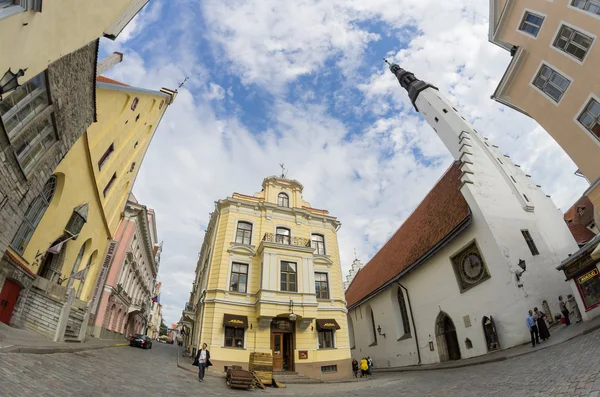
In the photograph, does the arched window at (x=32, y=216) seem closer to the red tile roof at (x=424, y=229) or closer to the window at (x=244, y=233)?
the window at (x=244, y=233)

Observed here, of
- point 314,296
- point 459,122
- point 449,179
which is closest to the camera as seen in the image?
point 314,296

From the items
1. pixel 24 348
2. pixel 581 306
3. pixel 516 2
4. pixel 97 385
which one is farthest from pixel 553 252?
pixel 24 348

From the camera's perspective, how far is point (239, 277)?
19.2m

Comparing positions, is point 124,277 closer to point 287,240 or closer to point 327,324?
point 287,240

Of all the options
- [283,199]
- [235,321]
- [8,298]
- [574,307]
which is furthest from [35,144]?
[574,307]

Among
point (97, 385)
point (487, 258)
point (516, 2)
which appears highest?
point (516, 2)

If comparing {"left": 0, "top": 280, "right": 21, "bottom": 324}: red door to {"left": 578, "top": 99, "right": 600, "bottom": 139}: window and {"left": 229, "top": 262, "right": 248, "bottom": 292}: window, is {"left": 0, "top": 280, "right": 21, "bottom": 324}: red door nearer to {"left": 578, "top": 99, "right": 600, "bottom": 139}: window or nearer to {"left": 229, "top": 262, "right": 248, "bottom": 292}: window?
{"left": 229, "top": 262, "right": 248, "bottom": 292}: window

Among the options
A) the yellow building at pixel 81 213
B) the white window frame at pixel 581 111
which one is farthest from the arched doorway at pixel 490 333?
the yellow building at pixel 81 213

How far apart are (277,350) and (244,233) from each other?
7.92 metres

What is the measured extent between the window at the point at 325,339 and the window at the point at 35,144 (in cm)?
1682

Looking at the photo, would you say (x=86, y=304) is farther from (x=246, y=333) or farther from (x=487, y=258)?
(x=487, y=258)

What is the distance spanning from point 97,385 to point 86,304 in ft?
41.7

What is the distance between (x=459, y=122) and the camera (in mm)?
24734

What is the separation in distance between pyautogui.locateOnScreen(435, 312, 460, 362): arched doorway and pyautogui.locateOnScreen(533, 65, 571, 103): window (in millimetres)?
12998
